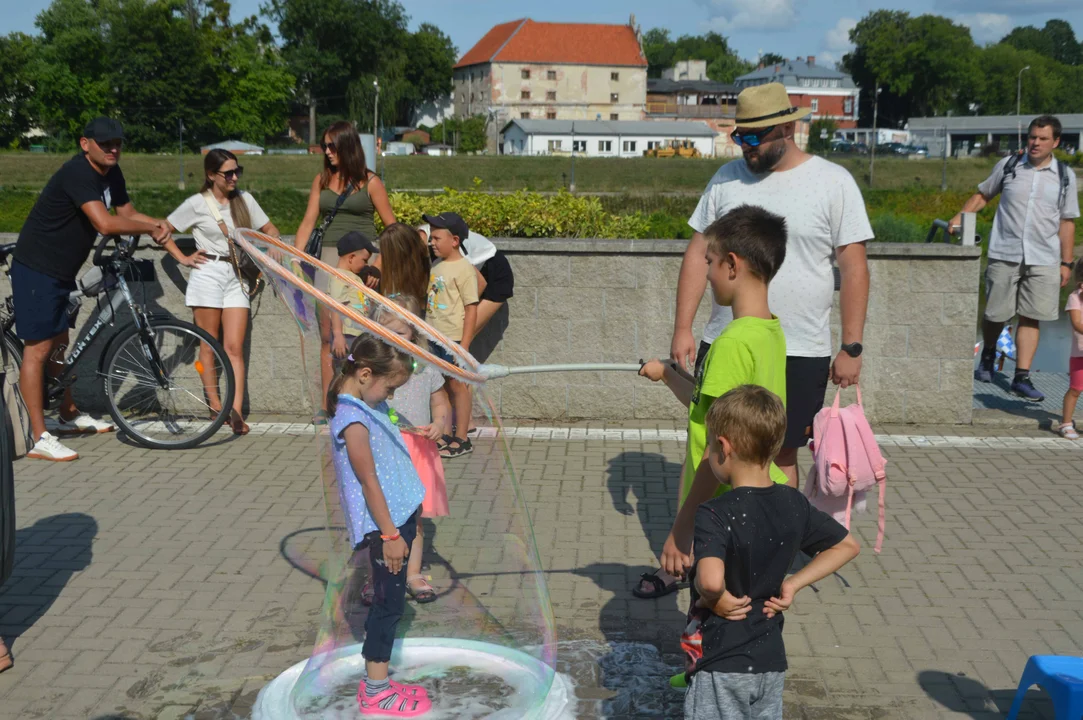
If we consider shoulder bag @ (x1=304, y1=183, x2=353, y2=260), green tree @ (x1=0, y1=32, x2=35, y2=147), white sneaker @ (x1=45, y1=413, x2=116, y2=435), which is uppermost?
green tree @ (x1=0, y1=32, x2=35, y2=147)

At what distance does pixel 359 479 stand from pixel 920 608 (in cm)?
264

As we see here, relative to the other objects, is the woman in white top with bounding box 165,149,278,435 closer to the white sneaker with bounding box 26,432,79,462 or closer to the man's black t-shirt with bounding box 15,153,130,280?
the man's black t-shirt with bounding box 15,153,130,280

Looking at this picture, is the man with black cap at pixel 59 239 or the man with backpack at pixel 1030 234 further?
the man with backpack at pixel 1030 234

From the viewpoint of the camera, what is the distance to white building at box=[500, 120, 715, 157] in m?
78.9

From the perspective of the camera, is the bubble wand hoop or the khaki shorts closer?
the bubble wand hoop

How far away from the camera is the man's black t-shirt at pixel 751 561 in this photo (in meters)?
3.13

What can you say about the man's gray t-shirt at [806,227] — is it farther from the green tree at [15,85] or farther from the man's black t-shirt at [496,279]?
the green tree at [15,85]

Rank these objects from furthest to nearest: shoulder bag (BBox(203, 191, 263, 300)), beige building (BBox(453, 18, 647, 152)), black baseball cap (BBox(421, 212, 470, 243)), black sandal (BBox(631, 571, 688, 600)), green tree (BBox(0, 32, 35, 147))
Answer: beige building (BBox(453, 18, 647, 152)) < green tree (BBox(0, 32, 35, 147)) < shoulder bag (BBox(203, 191, 263, 300)) < black baseball cap (BBox(421, 212, 470, 243)) < black sandal (BBox(631, 571, 688, 600))

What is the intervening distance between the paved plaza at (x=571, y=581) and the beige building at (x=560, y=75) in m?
104

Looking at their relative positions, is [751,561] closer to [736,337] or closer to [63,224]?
[736,337]

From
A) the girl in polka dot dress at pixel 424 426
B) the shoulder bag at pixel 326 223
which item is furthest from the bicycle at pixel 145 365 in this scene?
the girl in polka dot dress at pixel 424 426

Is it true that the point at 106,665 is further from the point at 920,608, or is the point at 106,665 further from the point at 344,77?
the point at 344,77

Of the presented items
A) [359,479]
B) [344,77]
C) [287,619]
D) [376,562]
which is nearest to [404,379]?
[359,479]

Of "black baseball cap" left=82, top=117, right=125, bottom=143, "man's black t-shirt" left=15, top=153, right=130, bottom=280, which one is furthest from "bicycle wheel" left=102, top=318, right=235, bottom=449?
"black baseball cap" left=82, top=117, right=125, bottom=143
